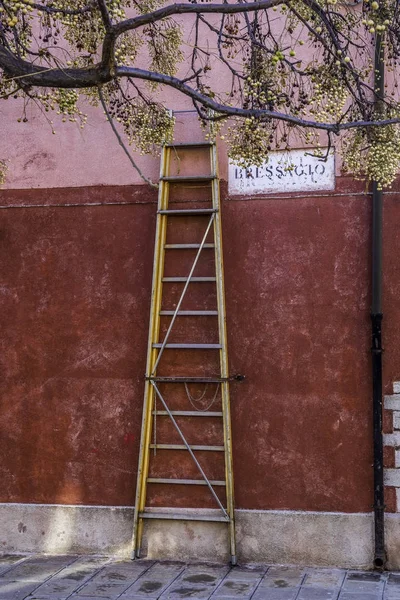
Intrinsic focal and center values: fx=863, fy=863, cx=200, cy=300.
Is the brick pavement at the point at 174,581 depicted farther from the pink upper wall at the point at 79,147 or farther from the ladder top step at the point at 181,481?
the pink upper wall at the point at 79,147

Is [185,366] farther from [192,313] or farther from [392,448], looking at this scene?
[392,448]

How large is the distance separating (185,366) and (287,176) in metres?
1.72

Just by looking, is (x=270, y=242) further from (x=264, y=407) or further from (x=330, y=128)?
(x=330, y=128)

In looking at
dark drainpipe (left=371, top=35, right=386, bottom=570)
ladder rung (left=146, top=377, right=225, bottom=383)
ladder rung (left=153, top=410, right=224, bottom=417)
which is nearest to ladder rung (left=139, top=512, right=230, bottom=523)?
ladder rung (left=153, top=410, right=224, bottom=417)

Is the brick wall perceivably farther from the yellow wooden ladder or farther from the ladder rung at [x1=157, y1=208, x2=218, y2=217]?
the ladder rung at [x1=157, y1=208, x2=218, y2=217]

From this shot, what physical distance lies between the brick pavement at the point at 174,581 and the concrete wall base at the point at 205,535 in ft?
0.34

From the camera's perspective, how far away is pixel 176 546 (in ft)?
22.3

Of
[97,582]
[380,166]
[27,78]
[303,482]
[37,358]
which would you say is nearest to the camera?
[27,78]

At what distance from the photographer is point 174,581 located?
6.24 meters

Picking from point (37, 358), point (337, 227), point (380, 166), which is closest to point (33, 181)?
point (37, 358)

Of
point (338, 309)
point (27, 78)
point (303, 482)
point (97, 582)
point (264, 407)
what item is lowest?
point (97, 582)

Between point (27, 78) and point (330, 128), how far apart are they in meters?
1.66

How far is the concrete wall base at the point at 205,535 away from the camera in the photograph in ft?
21.3

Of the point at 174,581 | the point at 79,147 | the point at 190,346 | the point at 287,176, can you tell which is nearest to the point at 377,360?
the point at 190,346
